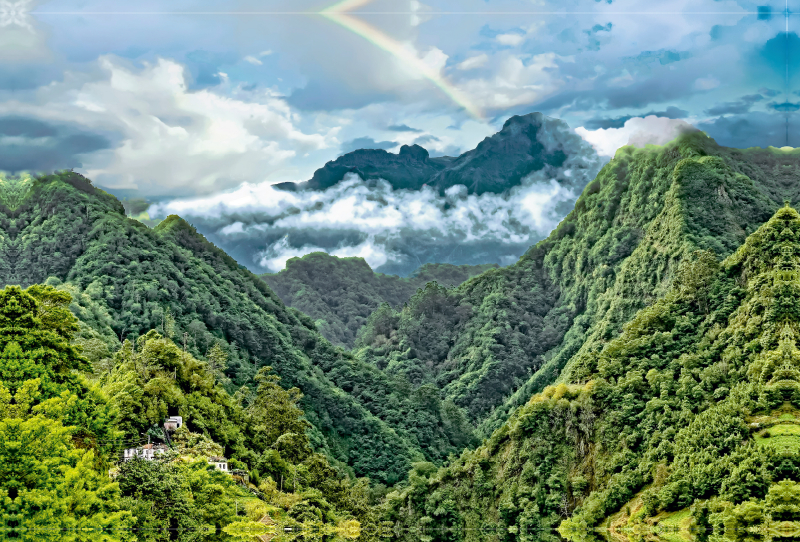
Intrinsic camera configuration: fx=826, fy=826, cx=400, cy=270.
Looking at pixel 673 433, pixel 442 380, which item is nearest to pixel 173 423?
pixel 673 433

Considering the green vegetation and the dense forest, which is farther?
the dense forest

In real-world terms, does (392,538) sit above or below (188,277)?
below

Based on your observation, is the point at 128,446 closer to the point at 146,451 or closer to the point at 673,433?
the point at 146,451

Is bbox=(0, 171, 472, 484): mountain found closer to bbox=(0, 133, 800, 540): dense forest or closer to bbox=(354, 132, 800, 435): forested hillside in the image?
bbox=(0, 133, 800, 540): dense forest

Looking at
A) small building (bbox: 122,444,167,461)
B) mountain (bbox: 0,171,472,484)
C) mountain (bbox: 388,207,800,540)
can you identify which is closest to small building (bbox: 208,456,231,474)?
small building (bbox: 122,444,167,461)

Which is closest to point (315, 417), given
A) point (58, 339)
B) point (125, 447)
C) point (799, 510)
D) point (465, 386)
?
point (465, 386)

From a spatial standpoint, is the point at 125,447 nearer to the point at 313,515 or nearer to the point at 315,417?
the point at 313,515
